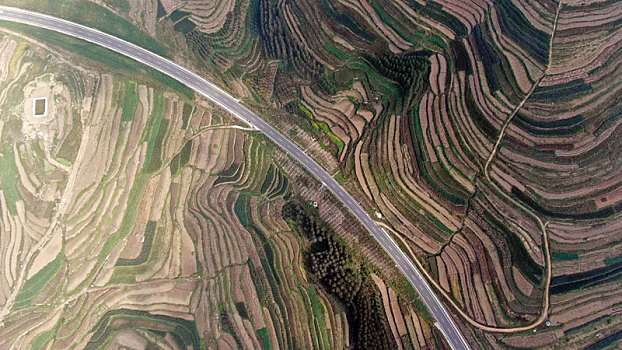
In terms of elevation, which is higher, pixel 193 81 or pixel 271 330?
pixel 193 81

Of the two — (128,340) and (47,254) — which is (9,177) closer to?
(47,254)

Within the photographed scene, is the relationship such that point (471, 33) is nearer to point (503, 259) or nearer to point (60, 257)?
point (503, 259)

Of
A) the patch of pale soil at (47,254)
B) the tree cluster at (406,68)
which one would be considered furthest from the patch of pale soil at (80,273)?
the tree cluster at (406,68)

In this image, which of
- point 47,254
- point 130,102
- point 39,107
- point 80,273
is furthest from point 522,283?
point 39,107

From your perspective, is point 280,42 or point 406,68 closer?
point 406,68

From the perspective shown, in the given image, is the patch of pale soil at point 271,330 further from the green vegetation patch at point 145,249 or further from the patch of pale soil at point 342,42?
the patch of pale soil at point 342,42

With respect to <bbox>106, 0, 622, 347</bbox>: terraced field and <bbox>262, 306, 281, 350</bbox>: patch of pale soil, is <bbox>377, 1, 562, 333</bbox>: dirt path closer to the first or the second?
<bbox>106, 0, 622, 347</bbox>: terraced field
